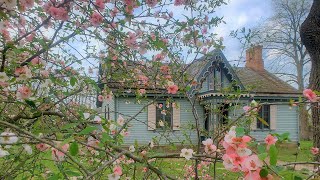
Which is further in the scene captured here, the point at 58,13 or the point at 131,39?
the point at 131,39

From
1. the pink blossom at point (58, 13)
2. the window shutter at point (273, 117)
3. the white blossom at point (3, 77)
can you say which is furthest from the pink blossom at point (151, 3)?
the window shutter at point (273, 117)

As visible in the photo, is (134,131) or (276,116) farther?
(276,116)

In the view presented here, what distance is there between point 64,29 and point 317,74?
5.81 m

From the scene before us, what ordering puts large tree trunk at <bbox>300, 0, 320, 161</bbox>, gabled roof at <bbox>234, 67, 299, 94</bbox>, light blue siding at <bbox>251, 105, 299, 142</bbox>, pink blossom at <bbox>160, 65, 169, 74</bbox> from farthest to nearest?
gabled roof at <bbox>234, 67, 299, 94</bbox>
light blue siding at <bbox>251, 105, 299, 142</bbox>
large tree trunk at <bbox>300, 0, 320, 161</bbox>
pink blossom at <bbox>160, 65, 169, 74</bbox>

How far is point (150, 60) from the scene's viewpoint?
3.59 metres

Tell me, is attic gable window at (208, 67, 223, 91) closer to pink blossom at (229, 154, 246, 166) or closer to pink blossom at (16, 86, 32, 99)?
pink blossom at (16, 86, 32, 99)

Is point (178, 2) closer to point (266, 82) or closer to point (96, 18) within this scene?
point (96, 18)

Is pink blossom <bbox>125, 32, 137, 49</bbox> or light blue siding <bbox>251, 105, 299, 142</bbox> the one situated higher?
pink blossom <bbox>125, 32, 137, 49</bbox>

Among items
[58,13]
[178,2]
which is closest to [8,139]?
[58,13]


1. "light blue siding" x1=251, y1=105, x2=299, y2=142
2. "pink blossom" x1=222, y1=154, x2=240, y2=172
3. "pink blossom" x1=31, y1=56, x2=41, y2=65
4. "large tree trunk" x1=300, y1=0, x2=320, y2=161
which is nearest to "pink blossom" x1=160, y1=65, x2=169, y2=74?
"pink blossom" x1=31, y1=56, x2=41, y2=65

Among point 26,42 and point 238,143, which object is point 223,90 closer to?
point 26,42

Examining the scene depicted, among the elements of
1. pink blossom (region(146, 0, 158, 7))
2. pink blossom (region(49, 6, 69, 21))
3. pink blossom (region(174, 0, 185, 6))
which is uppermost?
pink blossom (region(174, 0, 185, 6))

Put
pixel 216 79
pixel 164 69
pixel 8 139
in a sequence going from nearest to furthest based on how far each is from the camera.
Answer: pixel 8 139 < pixel 164 69 < pixel 216 79

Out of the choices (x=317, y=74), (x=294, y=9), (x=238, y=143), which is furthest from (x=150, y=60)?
(x=294, y=9)
